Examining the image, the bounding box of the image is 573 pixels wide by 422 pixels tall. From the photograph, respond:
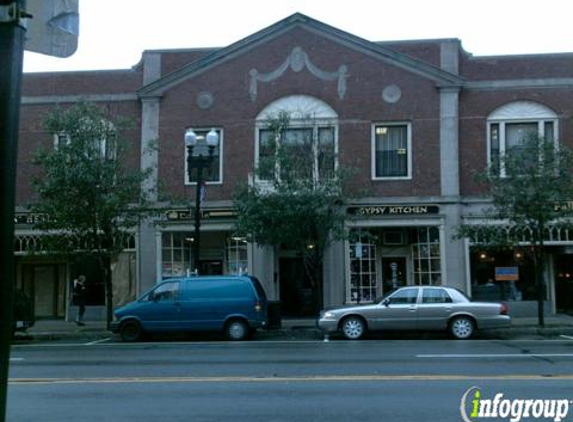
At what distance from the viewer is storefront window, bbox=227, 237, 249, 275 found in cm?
2342

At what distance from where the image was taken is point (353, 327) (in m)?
17.5

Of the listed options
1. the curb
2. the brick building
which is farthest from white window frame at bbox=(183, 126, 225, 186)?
the curb

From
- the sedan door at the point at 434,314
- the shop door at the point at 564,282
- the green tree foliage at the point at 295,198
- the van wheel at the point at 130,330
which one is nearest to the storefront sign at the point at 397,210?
the green tree foliage at the point at 295,198

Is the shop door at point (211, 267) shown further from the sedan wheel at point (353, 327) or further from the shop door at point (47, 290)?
the sedan wheel at point (353, 327)

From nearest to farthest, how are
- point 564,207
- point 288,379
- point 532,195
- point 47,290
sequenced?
point 288,379
point 532,195
point 564,207
point 47,290

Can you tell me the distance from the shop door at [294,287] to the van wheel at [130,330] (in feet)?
21.6

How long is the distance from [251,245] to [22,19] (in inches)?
806

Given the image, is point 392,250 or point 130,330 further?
point 392,250

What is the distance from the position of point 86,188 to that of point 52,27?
1713cm

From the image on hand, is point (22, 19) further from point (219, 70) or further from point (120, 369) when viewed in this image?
point (219, 70)

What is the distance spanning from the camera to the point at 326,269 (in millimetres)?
22562

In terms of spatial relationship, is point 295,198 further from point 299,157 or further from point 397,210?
point 397,210

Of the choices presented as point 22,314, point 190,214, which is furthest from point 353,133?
point 22,314

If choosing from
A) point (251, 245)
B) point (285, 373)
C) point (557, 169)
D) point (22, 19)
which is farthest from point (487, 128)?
point (22, 19)
